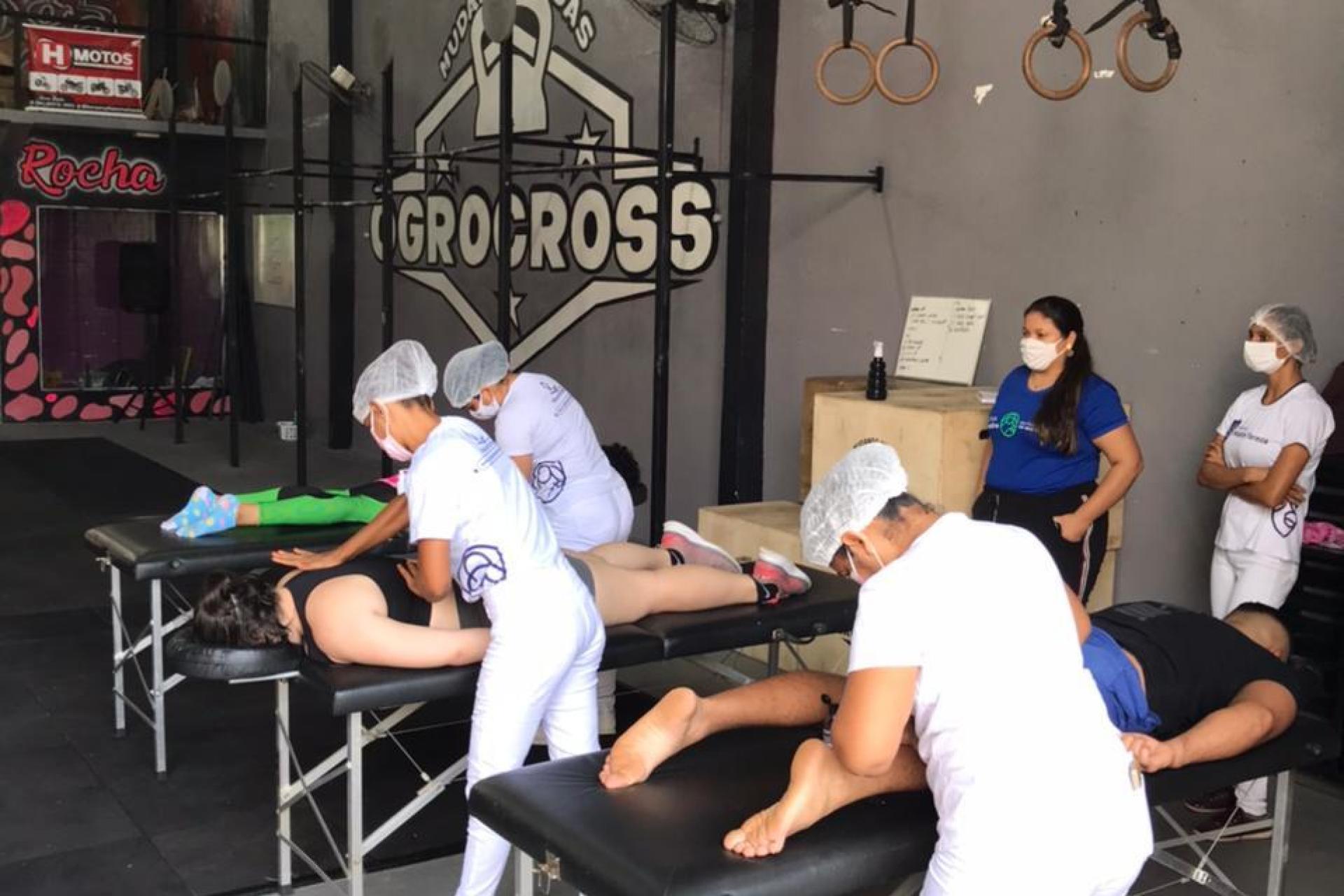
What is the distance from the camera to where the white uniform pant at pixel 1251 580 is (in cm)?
350

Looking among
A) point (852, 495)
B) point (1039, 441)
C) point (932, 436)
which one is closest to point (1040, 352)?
point (1039, 441)

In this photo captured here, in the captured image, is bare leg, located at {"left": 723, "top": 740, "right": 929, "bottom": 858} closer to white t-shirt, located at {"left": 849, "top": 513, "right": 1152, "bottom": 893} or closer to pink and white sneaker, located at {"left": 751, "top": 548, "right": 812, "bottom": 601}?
white t-shirt, located at {"left": 849, "top": 513, "right": 1152, "bottom": 893}

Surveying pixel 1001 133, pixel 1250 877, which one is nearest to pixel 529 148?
pixel 1001 133

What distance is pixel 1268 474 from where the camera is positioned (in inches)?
136

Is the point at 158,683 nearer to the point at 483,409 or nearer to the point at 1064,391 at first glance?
the point at 483,409

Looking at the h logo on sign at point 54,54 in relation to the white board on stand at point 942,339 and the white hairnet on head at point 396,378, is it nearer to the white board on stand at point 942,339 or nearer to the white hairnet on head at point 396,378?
the white board on stand at point 942,339

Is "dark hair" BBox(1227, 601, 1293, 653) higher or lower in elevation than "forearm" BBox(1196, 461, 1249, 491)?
lower

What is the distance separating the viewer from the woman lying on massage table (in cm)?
281

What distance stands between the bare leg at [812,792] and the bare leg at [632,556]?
1391mm

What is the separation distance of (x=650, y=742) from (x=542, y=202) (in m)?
5.44

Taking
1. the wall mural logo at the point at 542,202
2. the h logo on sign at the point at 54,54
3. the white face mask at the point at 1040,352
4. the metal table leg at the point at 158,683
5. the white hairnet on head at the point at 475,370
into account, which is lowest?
the metal table leg at the point at 158,683

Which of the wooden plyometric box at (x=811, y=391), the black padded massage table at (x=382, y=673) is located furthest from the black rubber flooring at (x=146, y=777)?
the wooden plyometric box at (x=811, y=391)

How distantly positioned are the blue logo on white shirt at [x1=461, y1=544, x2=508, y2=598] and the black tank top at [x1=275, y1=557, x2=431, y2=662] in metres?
0.28

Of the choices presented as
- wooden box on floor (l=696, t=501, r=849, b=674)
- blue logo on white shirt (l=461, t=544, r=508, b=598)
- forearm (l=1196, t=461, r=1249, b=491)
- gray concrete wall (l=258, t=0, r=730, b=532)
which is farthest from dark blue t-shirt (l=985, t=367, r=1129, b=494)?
gray concrete wall (l=258, t=0, r=730, b=532)
